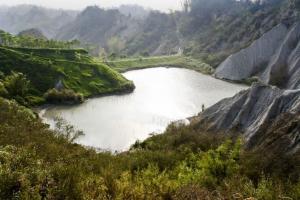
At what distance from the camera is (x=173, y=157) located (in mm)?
50406

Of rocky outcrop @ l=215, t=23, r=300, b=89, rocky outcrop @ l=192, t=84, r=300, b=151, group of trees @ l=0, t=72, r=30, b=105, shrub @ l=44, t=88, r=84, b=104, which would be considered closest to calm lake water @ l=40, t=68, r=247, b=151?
shrub @ l=44, t=88, r=84, b=104

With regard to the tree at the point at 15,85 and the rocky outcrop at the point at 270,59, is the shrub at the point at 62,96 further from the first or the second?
the rocky outcrop at the point at 270,59

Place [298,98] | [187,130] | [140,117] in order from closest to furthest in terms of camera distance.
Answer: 1. [298,98]
2. [187,130]
3. [140,117]

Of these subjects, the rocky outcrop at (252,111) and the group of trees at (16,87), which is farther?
the group of trees at (16,87)

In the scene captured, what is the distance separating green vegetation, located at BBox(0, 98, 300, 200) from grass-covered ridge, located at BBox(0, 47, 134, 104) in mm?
67004

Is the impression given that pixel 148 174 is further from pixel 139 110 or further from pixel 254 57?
pixel 254 57

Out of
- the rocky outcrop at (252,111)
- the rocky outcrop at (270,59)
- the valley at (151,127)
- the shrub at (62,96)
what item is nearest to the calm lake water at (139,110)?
the valley at (151,127)

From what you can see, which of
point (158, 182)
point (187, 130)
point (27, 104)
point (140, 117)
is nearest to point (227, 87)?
point (140, 117)

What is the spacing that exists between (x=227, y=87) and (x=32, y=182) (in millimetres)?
128926

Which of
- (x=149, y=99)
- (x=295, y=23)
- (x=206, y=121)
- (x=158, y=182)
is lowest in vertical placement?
(x=149, y=99)

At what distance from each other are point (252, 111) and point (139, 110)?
5103cm

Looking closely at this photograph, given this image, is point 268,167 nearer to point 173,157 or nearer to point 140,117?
point 173,157

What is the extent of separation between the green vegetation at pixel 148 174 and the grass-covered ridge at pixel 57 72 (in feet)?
220

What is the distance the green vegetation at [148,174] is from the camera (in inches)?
1024
